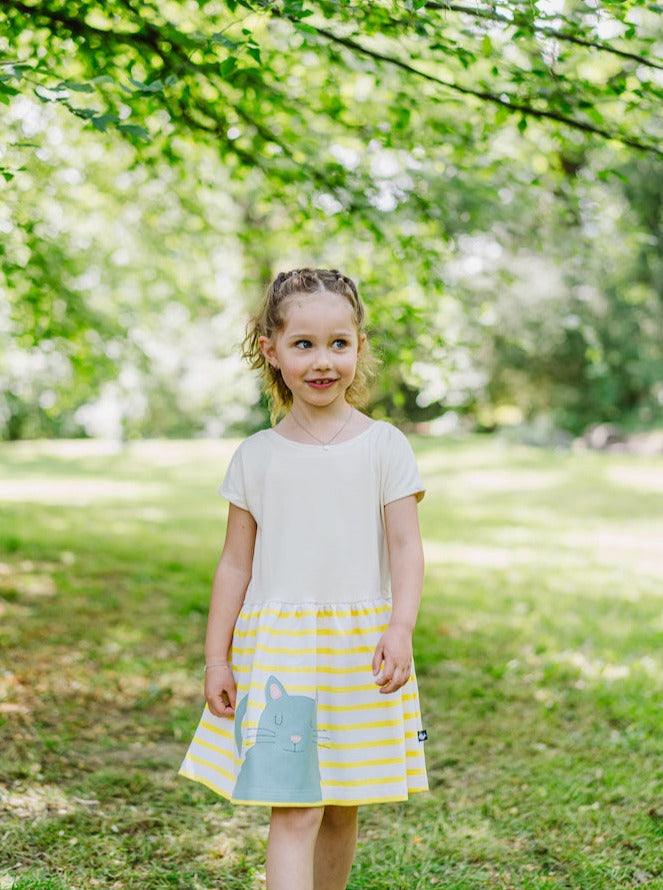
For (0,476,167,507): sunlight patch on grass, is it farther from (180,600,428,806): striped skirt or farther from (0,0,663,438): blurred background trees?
(180,600,428,806): striped skirt

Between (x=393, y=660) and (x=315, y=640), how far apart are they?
20 cm

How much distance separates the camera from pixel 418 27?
331 cm

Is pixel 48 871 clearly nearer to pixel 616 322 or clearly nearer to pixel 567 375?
pixel 616 322

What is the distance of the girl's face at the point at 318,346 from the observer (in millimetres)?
2328

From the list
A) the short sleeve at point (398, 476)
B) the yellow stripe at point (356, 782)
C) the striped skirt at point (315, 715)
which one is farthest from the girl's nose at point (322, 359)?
the yellow stripe at point (356, 782)

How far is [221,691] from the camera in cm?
235

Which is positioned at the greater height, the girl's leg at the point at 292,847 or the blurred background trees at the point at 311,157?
the blurred background trees at the point at 311,157

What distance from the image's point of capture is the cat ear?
2.20 metres

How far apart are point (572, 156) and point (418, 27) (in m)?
2.91

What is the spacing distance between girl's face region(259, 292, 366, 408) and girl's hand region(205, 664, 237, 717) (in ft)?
2.35

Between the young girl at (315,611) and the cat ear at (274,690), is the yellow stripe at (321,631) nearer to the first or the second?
the young girl at (315,611)

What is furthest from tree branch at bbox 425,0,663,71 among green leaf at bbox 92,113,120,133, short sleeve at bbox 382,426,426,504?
short sleeve at bbox 382,426,426,504

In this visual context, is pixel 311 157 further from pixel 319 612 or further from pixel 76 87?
pixel 319 612

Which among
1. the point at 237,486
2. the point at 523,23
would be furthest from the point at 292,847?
the point at 523,23
